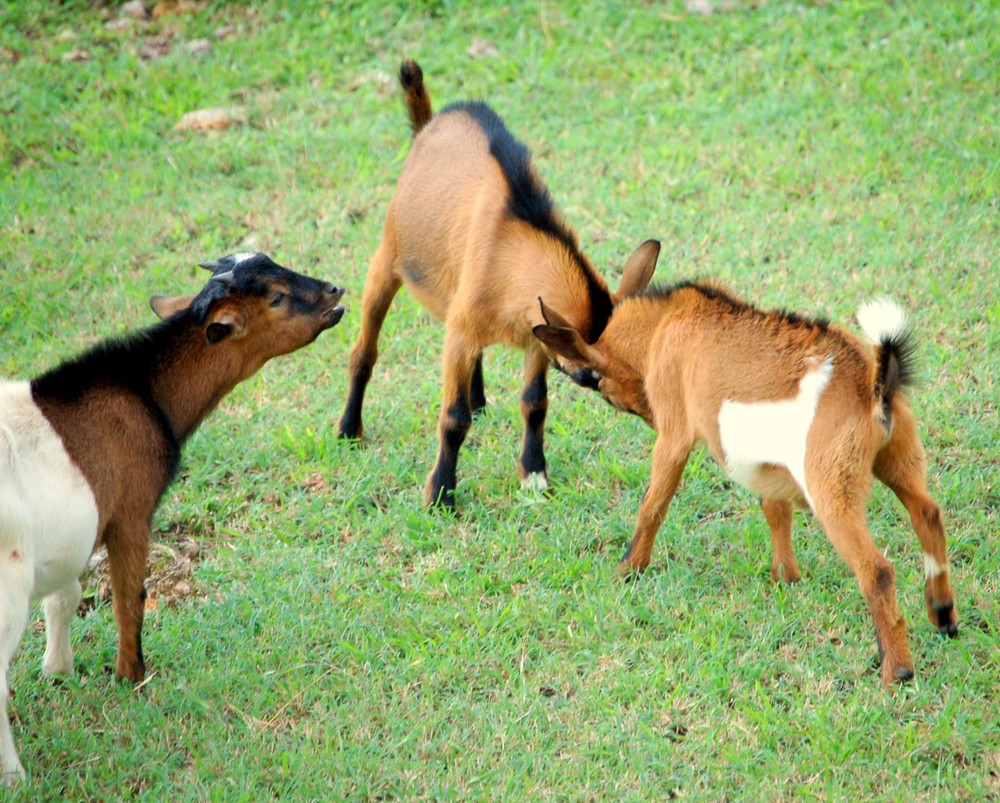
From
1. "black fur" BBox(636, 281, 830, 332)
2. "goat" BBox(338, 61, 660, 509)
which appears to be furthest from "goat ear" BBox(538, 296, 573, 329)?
"black fur" BBox(636, 281, 830, 332)

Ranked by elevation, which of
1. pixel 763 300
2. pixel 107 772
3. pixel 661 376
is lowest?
pixel 107 772

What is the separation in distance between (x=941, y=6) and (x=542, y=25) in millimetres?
3079

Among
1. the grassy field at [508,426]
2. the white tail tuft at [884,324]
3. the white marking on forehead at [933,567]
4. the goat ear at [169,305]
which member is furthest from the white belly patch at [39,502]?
the white marking on forehead at [933,567]

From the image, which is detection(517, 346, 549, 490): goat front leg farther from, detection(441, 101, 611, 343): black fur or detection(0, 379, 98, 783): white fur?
detection(0, 379, 98, 783): white fur

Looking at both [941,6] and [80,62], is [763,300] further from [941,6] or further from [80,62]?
[80,62]

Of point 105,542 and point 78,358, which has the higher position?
point 78,358

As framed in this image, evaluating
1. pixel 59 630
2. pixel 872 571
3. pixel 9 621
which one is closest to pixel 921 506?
pixel 872 571

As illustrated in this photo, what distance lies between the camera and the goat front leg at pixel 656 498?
4.60 metres

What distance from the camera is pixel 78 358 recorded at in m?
4.29

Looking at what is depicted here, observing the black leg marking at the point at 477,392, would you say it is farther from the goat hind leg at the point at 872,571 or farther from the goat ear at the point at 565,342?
the goat hind leg at the point at 872,571

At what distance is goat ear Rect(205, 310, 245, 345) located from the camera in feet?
14.5

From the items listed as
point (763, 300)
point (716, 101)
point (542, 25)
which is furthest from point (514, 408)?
point (542, 25)

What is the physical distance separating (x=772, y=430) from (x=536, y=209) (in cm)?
165

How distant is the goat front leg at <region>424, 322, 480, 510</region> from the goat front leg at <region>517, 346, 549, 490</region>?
28 centimetres
